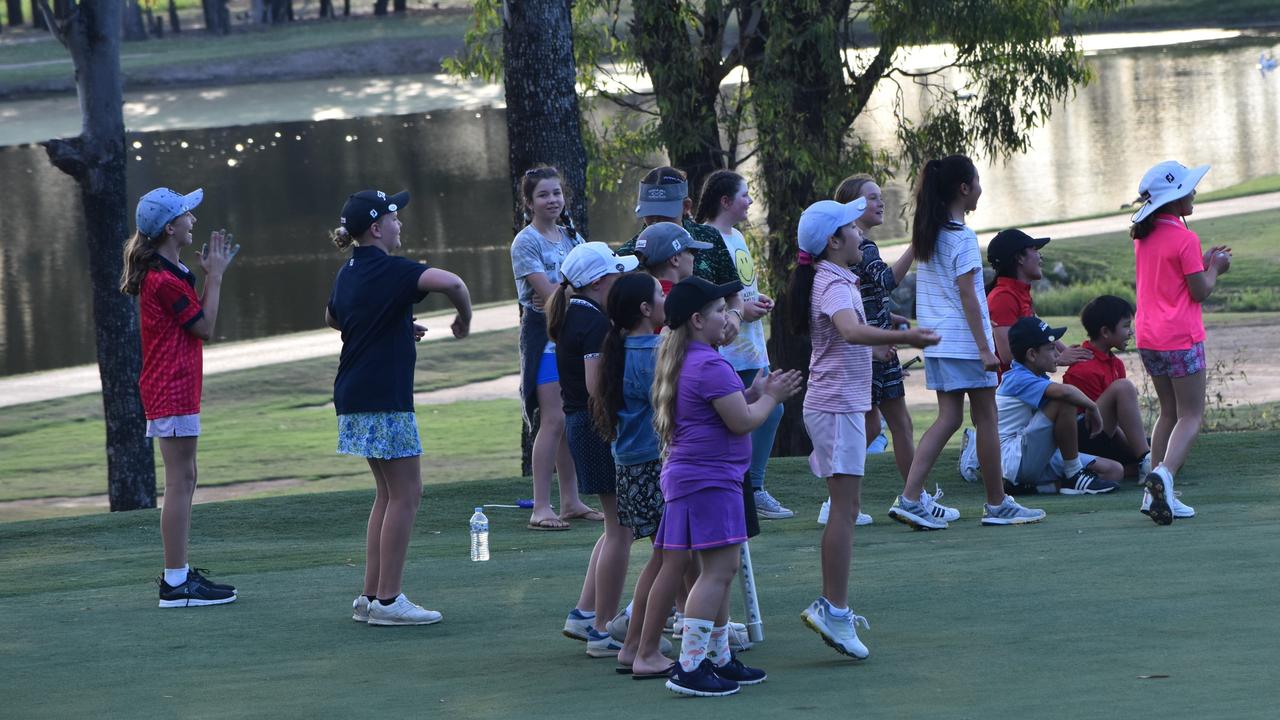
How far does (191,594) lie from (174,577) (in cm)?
11

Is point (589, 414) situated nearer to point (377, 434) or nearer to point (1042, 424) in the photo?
point (377, 434)

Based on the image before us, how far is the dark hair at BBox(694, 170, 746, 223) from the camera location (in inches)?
340

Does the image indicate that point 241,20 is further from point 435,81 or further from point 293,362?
point 293,362

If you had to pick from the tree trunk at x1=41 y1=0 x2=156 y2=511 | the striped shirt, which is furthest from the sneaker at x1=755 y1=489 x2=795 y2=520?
the tree trunk at x1=41 y1=0 x2=156 y2=511

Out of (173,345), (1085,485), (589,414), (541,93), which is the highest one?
(541,93)

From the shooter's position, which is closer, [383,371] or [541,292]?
[383,371]

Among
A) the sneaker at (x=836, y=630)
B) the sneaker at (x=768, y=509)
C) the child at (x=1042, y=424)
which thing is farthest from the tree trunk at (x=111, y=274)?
the sneaker at (x=836, y=630)

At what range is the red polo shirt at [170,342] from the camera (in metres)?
7.64

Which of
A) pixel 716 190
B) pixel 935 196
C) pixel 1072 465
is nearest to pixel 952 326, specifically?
pixel 935 196

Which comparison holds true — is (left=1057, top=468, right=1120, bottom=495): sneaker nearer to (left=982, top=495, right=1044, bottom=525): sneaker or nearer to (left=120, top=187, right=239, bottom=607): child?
(left=982, top=495, right=1044, bottom=525): sneaker

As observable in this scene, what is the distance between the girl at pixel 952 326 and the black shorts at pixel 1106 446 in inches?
66.5

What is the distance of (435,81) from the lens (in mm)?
67312

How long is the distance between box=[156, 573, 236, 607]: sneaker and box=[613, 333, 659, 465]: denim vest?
242 cm

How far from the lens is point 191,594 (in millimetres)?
7715
